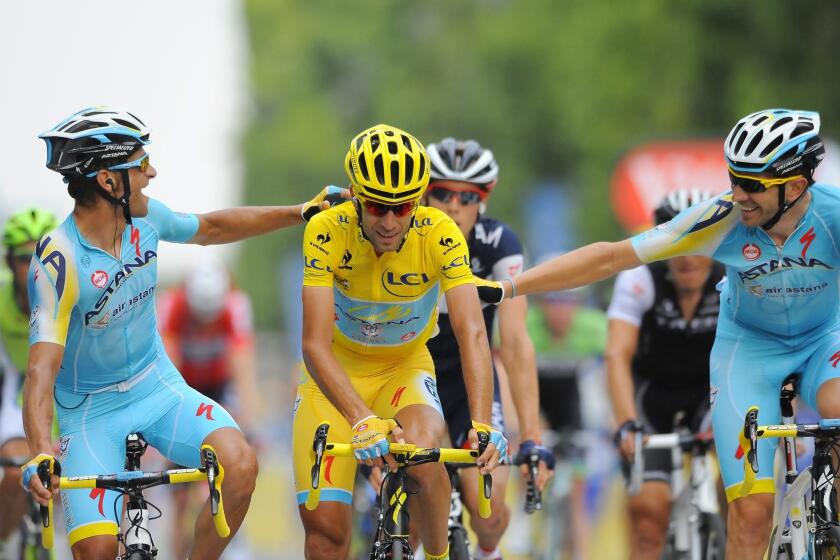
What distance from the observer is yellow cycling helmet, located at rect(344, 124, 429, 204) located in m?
7.16

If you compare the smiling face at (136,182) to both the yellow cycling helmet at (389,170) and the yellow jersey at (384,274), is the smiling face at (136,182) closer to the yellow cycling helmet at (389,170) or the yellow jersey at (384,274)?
the yellow jersey at (384,274)

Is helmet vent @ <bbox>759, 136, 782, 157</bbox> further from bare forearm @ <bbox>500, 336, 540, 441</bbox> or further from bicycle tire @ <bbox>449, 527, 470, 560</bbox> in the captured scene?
bicycle tire @ <bbox>449, 527, 470, 560</bbox>

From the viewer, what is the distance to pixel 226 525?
689 centimetres

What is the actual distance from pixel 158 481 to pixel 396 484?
3.54 ft

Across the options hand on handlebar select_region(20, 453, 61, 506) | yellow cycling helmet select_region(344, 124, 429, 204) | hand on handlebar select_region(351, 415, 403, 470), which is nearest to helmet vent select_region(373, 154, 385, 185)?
yellow cycling helmet select_region(344, 124, 429, 204)

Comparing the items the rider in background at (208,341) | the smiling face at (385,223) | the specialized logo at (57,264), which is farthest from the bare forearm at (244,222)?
the rider in background at (208,341)

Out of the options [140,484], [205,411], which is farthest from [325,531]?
[140,484]

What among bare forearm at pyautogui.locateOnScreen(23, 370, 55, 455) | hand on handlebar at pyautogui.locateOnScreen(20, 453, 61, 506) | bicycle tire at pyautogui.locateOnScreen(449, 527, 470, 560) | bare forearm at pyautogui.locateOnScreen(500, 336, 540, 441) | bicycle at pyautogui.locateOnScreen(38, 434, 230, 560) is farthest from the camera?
bare forearm at pyautogui.locateOnScreen(500, 336, 540, 441)

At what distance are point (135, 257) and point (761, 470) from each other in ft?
10.7

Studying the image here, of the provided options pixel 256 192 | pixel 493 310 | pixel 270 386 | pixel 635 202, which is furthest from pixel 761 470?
pixel 256 192

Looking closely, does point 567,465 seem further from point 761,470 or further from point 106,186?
point 106,186

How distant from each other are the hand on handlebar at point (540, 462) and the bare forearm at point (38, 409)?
2511 millimetres

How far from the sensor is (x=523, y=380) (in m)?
8.80

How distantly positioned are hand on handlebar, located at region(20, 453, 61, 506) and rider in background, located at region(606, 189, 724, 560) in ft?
12.2
